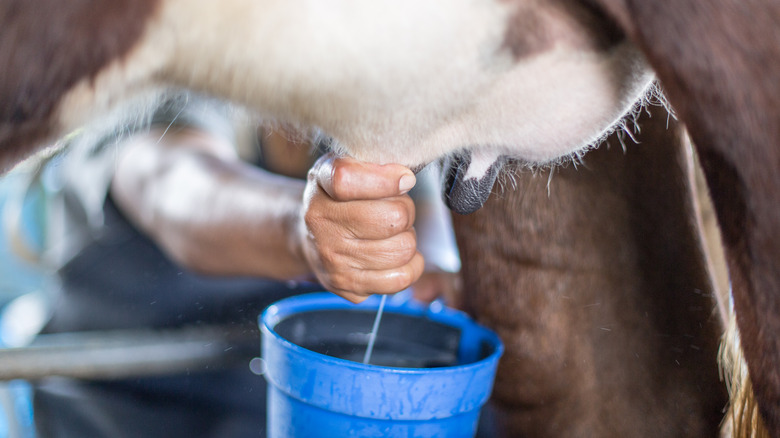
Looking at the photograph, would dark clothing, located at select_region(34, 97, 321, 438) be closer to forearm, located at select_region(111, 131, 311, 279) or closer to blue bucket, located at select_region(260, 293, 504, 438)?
forearm, located at select_region(111, 131, 311, 279)

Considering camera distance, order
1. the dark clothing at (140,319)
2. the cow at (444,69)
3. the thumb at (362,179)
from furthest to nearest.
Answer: the dark clothing at (140,319) < the thumb at (362,179) < the cow at (444,69)

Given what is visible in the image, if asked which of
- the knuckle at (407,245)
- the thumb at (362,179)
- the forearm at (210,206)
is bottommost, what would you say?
the forearm at (210,206)

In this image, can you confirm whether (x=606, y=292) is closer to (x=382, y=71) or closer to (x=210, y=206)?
(x=382, y=71)

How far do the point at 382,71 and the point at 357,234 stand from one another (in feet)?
0.93

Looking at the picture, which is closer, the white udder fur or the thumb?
the white udder fur

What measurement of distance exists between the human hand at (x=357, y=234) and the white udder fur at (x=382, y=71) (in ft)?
0.42

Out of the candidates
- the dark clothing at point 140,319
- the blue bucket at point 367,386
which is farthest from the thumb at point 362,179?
Result: the dark clothing at point 140,319

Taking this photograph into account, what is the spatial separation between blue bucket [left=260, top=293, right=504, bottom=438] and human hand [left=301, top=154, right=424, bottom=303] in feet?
0.26

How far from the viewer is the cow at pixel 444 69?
0.96ft

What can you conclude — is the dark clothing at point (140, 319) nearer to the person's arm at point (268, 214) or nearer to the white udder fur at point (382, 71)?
the person's arm at point (268, 214)

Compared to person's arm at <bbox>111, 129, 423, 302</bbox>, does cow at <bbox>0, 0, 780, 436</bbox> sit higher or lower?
higher

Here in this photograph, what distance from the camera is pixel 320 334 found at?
29.0 inches

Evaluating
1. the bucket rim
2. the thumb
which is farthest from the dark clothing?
the thumb

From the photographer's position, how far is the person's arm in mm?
565
